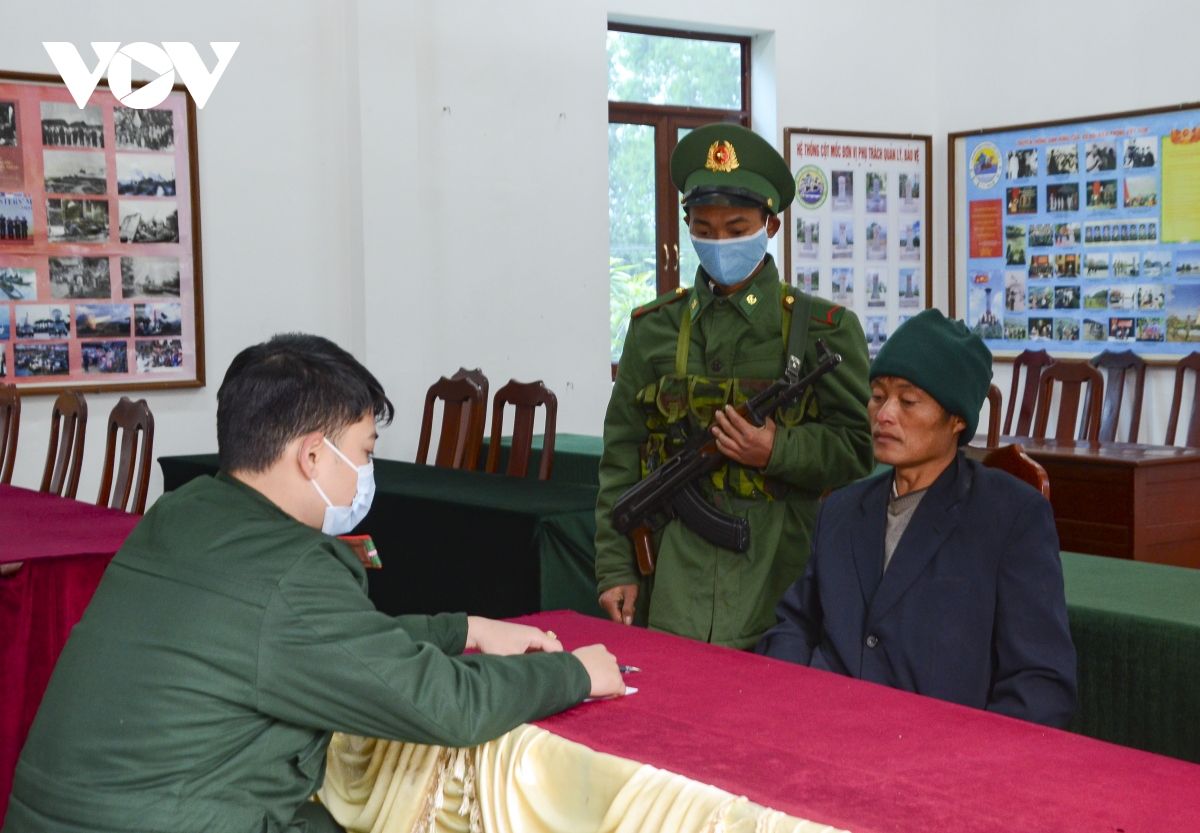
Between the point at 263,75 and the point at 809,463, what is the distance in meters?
4.12

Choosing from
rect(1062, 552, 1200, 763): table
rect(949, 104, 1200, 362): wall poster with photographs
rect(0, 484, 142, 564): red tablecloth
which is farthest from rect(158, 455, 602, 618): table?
rect(949, 104, 1200, 362): wall poster with photographs

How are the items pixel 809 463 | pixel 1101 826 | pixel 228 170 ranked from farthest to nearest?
pixel 228 170 → pixel 809 463 → pixel 1101 826

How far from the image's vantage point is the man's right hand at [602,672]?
5.11 ft

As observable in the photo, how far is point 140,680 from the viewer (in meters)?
1.32

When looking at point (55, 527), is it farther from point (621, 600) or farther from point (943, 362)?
point (943, 362)

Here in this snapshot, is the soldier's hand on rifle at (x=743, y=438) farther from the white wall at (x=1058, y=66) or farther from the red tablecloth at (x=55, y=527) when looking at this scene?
the white wall at (x=1058, y=66)

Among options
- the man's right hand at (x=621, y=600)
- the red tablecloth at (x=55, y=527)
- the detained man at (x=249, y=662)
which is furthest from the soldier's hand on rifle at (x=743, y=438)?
the red tablecloth at (x=55, y=527)

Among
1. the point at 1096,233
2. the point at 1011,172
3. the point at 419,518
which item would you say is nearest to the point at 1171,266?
the point at 1096,233

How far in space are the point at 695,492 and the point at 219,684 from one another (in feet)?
3.73

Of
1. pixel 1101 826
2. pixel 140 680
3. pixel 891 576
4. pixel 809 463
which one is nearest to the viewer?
pixel 1101 826

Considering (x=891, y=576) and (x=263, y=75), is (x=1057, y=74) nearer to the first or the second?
(x=263, y=75)

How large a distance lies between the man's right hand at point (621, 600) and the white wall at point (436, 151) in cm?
338

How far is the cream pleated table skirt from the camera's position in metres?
1.24

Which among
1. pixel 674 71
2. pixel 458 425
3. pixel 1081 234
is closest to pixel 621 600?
pixel 458 425
